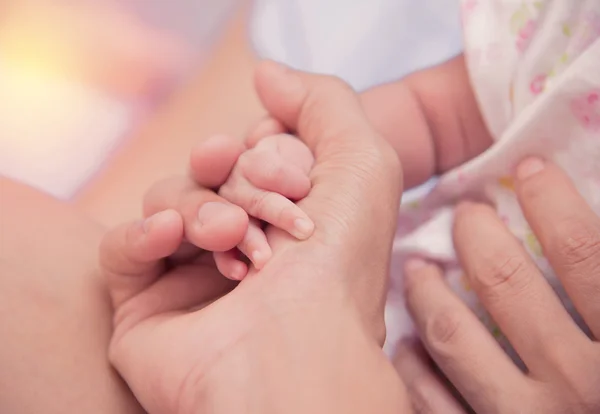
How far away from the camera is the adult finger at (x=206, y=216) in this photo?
51cm

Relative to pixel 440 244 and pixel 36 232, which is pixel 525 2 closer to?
pixel 440 244

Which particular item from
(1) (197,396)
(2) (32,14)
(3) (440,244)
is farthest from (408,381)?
(2) (32,14)

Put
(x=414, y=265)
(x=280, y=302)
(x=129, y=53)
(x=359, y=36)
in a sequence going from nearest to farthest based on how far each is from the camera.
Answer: (x=280, y=302), (x=414, y=265), (x=359, y=36), (x=129, y=53)

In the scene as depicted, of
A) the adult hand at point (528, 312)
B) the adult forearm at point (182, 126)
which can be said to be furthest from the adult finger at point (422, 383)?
the adult forearm at point (182, 126)

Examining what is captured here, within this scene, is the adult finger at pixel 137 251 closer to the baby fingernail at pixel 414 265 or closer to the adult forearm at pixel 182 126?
the baby fingernail at pixel 414 265

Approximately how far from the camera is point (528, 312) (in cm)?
58

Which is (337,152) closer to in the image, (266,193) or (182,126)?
(266,193)

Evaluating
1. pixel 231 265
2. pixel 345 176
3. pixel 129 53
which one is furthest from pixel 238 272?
pixel 129 53

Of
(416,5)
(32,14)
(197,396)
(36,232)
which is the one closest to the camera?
(197,396)

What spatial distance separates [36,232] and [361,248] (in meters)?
0.33

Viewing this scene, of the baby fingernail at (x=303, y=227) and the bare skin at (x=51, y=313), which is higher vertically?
the baby fingernail at (x=303, y=227)

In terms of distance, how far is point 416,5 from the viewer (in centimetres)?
99

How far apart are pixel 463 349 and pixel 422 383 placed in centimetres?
7

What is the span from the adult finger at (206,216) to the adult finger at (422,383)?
245 millimetres
